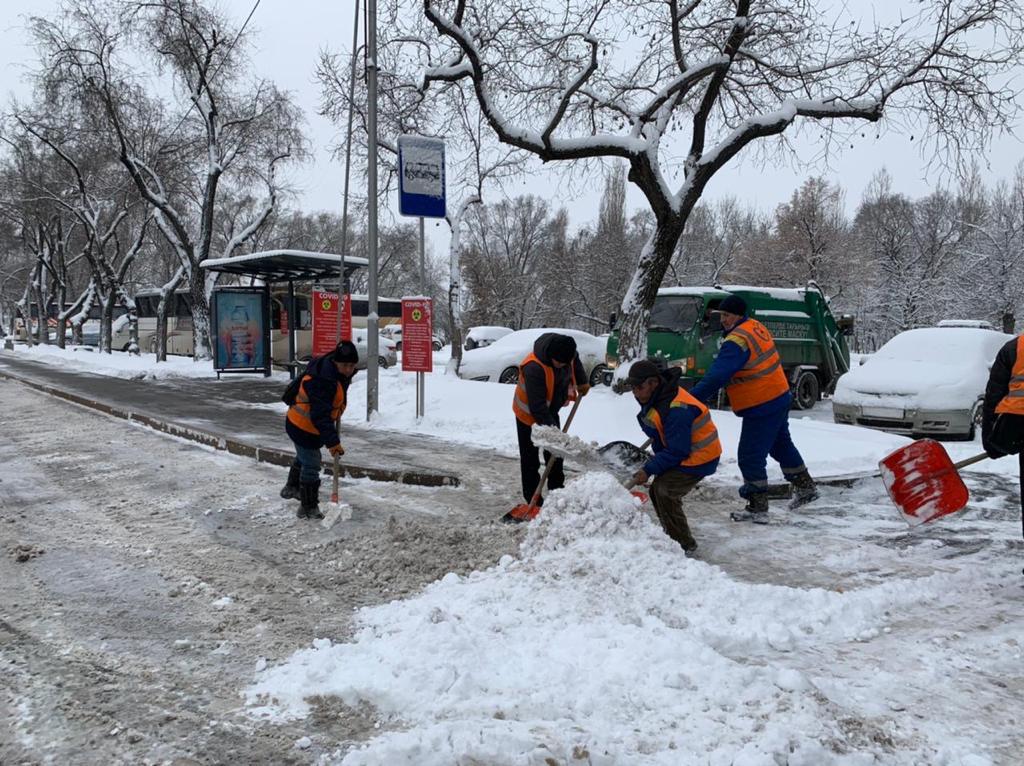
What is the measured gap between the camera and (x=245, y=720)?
9.69ft

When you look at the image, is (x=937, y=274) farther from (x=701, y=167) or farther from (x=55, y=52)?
(x=55, y=52)

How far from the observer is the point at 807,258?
3759 centimetres

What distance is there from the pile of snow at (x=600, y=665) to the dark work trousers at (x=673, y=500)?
1.36 ft

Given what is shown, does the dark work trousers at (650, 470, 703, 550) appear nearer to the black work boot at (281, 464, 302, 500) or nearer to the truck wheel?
the black work boot at (281, 464, 302, 500)

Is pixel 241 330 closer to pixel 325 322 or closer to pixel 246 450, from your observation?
pixel 325 322

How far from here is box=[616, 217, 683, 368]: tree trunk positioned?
36.9ft

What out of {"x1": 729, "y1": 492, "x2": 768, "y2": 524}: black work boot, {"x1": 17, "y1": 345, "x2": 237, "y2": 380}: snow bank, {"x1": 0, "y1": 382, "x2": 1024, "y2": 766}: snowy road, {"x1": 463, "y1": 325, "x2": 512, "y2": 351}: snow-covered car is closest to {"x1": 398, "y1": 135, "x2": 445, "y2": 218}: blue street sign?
{"x1": 0, "y1": 382, "x2": 1024, "y2": 766}: snowy road

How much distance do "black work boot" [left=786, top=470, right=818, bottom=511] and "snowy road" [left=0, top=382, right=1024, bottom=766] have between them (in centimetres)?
34

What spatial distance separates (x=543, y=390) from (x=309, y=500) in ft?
6.59

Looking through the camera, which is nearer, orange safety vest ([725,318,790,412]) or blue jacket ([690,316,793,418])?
blue jacket ([690,316,793,418])

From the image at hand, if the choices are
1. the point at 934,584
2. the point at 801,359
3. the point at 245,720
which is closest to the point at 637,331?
the point at 801,359

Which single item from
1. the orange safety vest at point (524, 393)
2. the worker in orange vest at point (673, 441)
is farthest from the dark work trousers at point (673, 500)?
the orange safety vest at point (524, 393)

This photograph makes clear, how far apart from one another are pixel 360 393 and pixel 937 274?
3874cm

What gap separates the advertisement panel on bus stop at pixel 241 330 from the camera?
1866cm
